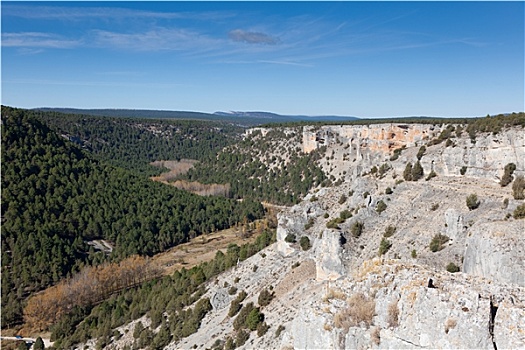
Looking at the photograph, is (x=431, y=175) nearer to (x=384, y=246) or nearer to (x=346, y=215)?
(x=346, y=215)

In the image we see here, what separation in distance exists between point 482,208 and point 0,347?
5195 centimetres

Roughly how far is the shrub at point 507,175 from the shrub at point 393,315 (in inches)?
1069

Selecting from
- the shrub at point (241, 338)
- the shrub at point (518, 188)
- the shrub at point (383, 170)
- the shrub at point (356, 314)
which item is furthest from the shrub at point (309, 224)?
the shrub at point (356, 314)

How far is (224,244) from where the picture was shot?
8975 centimetres

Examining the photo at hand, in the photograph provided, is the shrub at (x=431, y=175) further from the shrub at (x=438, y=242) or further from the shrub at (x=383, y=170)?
the shrub at (x=438, y=242)

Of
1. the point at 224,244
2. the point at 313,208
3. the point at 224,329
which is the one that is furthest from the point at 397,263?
the point at 224,244

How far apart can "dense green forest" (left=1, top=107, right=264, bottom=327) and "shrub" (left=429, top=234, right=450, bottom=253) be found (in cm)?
5060

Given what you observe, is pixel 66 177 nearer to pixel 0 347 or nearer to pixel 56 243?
pixel 56 243

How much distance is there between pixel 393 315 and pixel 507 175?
2797cm

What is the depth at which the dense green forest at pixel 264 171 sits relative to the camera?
123000mm

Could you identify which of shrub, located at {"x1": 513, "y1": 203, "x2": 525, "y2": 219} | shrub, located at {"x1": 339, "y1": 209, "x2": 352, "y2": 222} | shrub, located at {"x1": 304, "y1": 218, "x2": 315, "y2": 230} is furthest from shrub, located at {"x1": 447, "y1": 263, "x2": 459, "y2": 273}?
shrub, located at {"x1": 304, "y1": 218, "x2": 315, "y2": 230}

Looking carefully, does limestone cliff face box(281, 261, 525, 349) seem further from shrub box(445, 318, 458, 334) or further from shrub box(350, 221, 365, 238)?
shrub box(350, 221, 365, 238)

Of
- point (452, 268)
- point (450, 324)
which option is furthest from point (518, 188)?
point (450, 324)

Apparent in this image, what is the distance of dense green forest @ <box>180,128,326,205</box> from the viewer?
123000 millimetres
